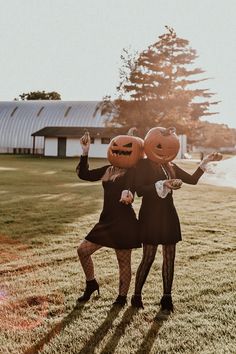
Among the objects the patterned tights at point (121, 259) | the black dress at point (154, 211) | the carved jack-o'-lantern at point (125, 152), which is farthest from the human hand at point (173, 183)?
the patterned tights at point (121, 259)

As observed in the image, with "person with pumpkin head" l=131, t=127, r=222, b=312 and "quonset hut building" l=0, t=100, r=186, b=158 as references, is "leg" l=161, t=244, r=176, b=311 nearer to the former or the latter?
"person with pumpkin head" l=131, t=127, r=222, b=312

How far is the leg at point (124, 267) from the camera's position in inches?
186

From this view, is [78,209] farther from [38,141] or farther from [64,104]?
[64,104]

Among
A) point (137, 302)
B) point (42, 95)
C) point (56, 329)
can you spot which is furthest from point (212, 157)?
point (42, 95)

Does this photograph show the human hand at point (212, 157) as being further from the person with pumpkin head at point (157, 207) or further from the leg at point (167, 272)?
the leg at point (167, 272)

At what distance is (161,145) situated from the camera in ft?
15.2

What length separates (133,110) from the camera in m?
29.4

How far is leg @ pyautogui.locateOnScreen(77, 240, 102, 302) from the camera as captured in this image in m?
4.78

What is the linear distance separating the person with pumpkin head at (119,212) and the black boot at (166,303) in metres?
0.41

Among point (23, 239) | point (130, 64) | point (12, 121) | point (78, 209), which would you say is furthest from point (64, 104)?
point (23, 239)

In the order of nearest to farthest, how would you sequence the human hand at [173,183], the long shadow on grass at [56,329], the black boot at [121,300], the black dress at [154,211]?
the long shadow on grass at [56,329]
the human hand at [173,183]
the black dress at [154,211]
the black boot at [121,300]

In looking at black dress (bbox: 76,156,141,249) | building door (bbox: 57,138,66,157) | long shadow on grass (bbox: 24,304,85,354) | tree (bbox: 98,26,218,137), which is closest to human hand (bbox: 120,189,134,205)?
black dress (bbox: 76,156,141,249)

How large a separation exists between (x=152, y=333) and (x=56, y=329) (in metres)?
0.90

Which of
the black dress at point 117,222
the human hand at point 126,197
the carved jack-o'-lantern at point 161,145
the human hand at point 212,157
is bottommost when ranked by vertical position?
the black dress at point 117,222
